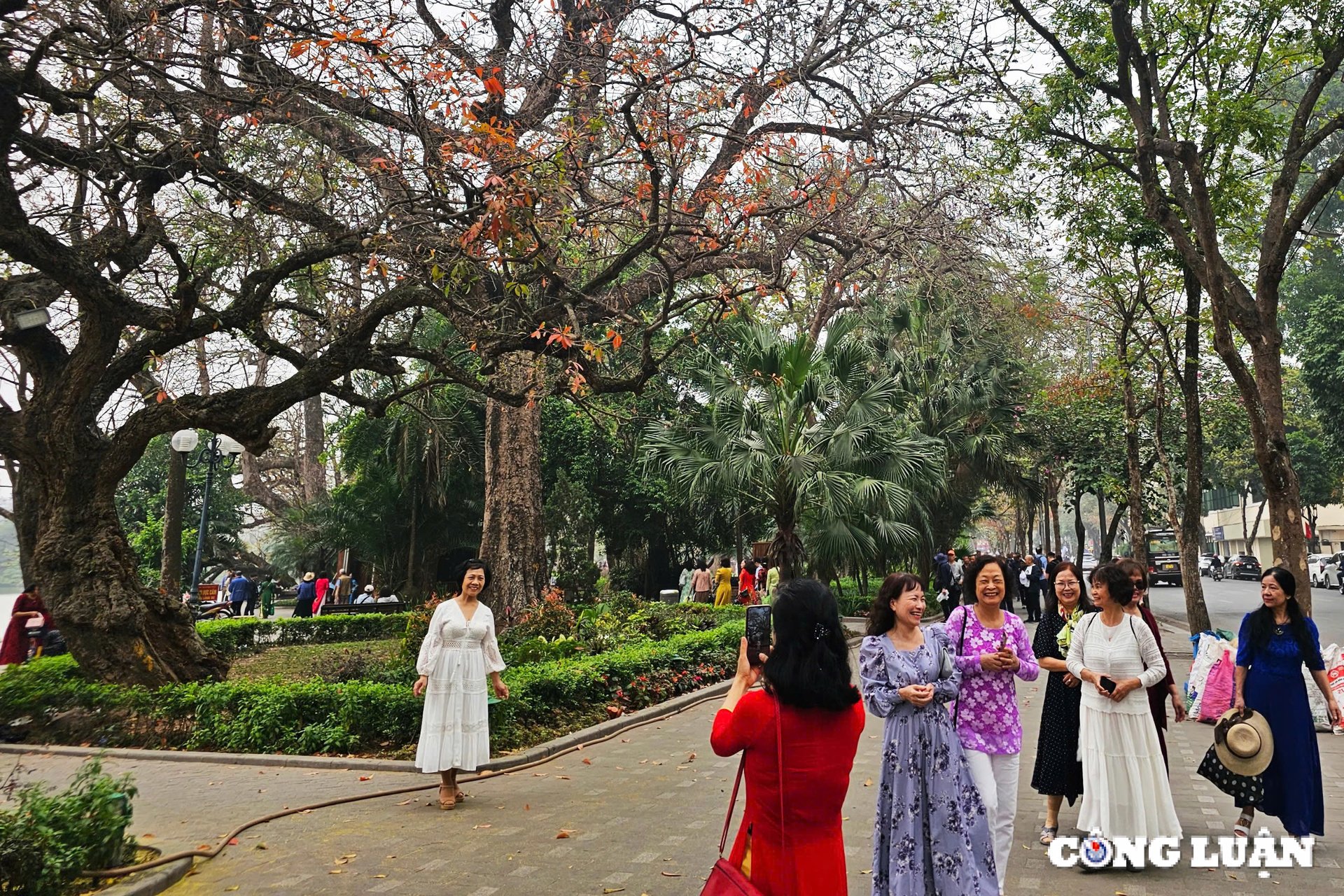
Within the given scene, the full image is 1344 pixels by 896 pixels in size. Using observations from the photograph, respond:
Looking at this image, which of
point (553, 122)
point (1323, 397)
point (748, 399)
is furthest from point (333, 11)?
point (1323, 397)

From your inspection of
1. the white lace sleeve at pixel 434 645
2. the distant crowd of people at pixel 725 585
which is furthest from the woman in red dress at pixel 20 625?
the distant crowd of people at pixel 725 585

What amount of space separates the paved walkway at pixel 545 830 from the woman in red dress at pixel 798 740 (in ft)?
7.79

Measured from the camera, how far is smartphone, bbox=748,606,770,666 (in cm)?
311

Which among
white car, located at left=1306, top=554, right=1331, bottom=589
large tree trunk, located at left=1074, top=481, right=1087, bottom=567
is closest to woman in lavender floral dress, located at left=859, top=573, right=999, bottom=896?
large tree trunk, located at left=1074, top=481, right=1087, bottom=567

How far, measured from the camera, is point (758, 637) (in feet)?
10.2

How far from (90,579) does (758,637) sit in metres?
9.46

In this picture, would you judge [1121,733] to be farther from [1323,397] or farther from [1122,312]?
[1323,397]

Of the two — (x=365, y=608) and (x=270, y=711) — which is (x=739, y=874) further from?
(x=365, y=608)

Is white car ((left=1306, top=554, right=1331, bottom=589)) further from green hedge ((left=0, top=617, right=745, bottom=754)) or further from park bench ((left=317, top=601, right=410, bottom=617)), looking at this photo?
green hedge ((left=0, top=617, right=745, bottom=754))

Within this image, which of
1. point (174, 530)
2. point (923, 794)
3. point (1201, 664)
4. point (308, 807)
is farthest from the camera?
point (174, 530)

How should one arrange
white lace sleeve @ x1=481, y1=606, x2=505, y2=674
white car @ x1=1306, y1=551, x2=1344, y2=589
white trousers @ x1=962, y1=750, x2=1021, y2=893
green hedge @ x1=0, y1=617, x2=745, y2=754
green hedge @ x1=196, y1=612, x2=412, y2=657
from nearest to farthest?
white trousers @ x1=962, y1=750, x2=1021, y2=893 → white lace sleeve @ x1=481, y1=606, x2=505, y2=674 → green hedge @ x1=0, y1=617, x2=745, y2=754 → green hedge @ x1=196, y1=612, x2=412, y2=657 → white car @ x1=1306, y1=551, x2=1344, y2=589

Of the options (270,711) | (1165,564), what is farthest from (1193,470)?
(1165,564)

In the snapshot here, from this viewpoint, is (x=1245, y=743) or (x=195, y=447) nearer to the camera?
(x=1245, y=743)

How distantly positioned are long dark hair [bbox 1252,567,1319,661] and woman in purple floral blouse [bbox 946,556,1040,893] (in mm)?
1842
